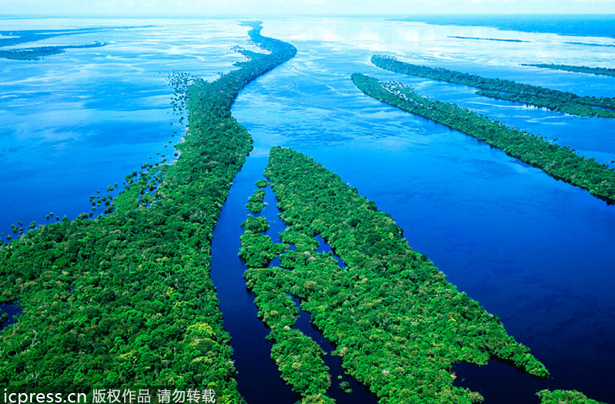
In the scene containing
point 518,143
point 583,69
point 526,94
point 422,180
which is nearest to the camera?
point 422,180

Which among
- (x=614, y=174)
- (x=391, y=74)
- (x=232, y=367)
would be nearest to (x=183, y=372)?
(x=232, y=367)

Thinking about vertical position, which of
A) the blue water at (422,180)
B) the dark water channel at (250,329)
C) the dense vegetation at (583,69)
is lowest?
the dark water channel at (250,329)

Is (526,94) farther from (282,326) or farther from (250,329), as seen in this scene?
(250,329)

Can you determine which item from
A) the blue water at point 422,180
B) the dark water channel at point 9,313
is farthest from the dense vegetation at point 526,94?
the dark water channel at point 9,313

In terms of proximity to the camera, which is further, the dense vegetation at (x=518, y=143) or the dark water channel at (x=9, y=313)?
the dense vegetation at (x=518, y=143)

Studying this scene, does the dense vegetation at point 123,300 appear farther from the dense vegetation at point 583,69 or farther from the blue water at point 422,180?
the dense vegetation at point 583,69

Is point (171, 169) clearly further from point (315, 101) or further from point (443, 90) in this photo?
point (443, 90)

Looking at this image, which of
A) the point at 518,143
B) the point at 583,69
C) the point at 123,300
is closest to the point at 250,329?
the point at 123,300
